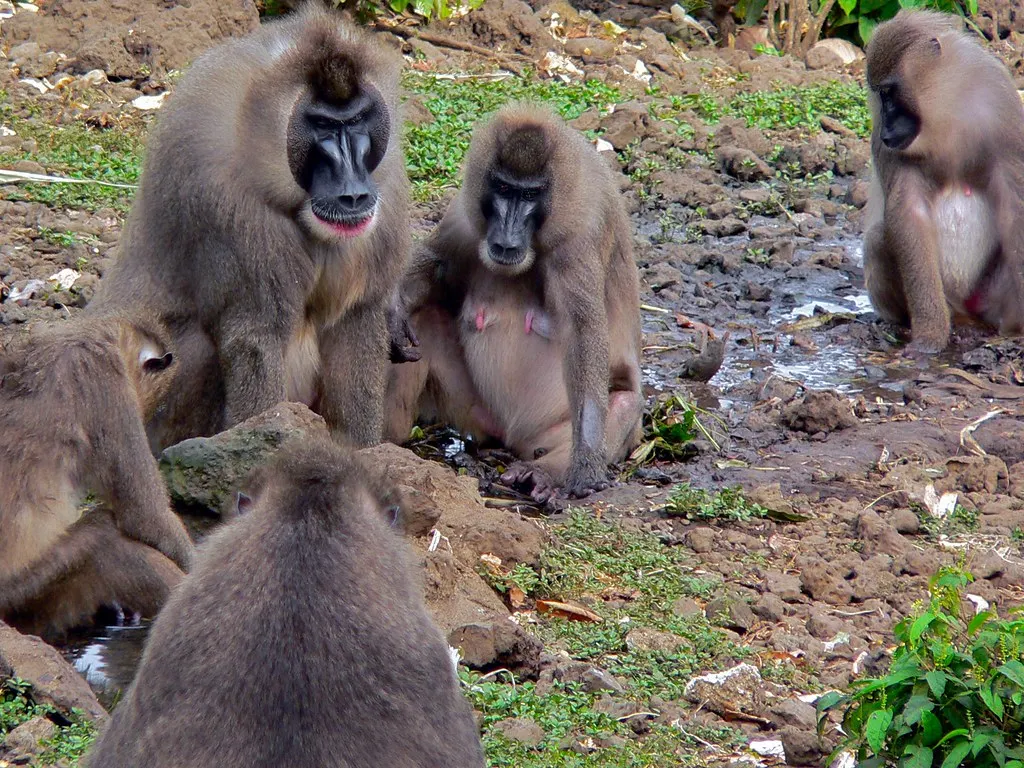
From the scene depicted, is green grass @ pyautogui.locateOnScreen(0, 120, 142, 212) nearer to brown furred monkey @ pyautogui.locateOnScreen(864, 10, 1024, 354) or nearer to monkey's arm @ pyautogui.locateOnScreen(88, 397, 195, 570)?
monkey's arm @ pyautogui.locateOnScreen(88, 397, 195, 570)

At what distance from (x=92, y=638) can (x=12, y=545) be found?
0.46 metres

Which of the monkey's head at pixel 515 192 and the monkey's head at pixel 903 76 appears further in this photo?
the monkey's head at pixel 903 76

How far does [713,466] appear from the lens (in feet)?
23.0

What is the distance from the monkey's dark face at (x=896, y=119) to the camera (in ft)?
29.4

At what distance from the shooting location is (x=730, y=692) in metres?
4.66

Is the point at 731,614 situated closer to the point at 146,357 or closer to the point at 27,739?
the point at 146,357

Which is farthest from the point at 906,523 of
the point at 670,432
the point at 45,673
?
the point at 45,673

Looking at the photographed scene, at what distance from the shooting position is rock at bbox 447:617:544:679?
4633mm

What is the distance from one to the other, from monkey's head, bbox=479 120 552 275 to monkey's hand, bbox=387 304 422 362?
49cm

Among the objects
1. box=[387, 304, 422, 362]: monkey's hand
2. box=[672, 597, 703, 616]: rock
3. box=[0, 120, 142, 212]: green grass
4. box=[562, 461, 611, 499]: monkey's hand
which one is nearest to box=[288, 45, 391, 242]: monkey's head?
box=[387, 304, 422, 362]: monkey's hand

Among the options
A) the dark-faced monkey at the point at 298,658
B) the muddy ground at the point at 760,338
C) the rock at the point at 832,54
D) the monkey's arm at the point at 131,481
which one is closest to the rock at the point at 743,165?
the muddy ground at the point at 760,338

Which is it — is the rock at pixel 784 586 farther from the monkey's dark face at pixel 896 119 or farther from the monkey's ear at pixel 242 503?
the monkey's dark face at pixel 896 119

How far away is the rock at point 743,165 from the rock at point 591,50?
8.06ft

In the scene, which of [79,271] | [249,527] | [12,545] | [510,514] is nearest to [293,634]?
[249,527]
